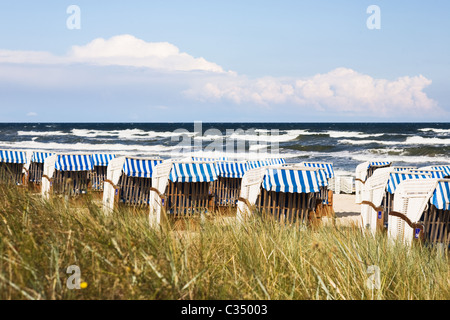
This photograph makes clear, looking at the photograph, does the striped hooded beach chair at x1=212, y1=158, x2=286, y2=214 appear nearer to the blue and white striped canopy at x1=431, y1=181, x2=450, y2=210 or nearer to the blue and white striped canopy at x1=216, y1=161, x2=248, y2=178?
the blue and white striped canopy at x1=216, y1=161, x2=248, y2=178

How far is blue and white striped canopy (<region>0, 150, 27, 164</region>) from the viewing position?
1404 centimetres

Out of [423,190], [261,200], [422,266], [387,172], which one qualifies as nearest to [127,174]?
[261,200]

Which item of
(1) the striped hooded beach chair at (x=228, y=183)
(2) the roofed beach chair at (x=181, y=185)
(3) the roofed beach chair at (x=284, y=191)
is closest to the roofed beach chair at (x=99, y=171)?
(1) the striped hooded beach chair at (x=228, y=183)

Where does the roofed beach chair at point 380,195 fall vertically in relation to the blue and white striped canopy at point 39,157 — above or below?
below

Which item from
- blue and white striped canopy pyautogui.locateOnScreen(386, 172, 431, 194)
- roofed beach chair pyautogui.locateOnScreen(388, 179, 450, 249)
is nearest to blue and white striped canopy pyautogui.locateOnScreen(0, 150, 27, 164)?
blue and white striped canopy pyautogui.locateOnScreen(386, 172, 431, 194)

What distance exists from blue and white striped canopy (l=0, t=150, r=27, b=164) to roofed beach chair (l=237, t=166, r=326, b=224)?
8.66 m

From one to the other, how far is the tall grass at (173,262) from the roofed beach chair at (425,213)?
7.00 feet

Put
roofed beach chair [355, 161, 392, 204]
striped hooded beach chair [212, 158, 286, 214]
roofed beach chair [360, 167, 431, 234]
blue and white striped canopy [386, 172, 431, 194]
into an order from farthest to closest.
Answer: roofed beach chair [355, 161, 392, 204], striped hooded beach chair [212, 158, 286, 214], blue and white striped canopy [386, 172, 431, 194], roofed beach chair [360, 167, 431, 234]

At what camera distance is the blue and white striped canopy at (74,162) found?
39.3 ft

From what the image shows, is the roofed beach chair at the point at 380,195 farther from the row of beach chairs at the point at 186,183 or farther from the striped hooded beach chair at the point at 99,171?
the striped hooded beach chair at the point at 99,171

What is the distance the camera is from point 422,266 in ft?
13.5

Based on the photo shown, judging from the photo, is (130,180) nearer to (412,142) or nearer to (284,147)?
(284,147)
